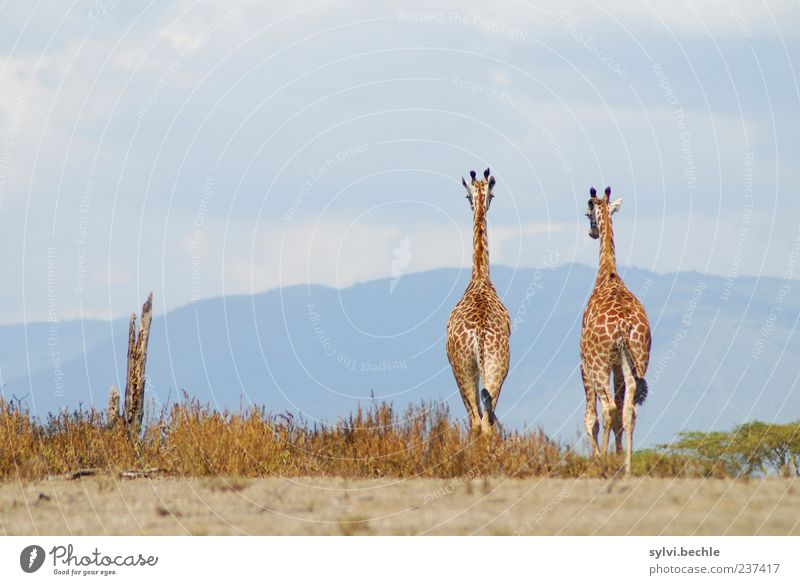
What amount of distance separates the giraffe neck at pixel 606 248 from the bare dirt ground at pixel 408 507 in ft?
11.6

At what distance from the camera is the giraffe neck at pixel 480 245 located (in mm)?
19125

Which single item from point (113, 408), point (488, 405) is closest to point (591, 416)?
point (488, 405)

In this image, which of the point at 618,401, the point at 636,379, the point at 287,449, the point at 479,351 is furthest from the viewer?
the point at 287,449

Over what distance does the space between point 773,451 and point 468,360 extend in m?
13.5

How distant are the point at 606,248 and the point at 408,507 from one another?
5.65 metres

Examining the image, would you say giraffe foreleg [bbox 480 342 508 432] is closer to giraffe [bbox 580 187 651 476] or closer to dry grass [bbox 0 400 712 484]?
dry grass [bbox 0 400 712 484]

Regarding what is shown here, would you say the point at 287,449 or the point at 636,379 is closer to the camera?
the point at 636,379

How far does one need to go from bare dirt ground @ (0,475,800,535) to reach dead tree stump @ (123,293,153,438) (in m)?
3.32
